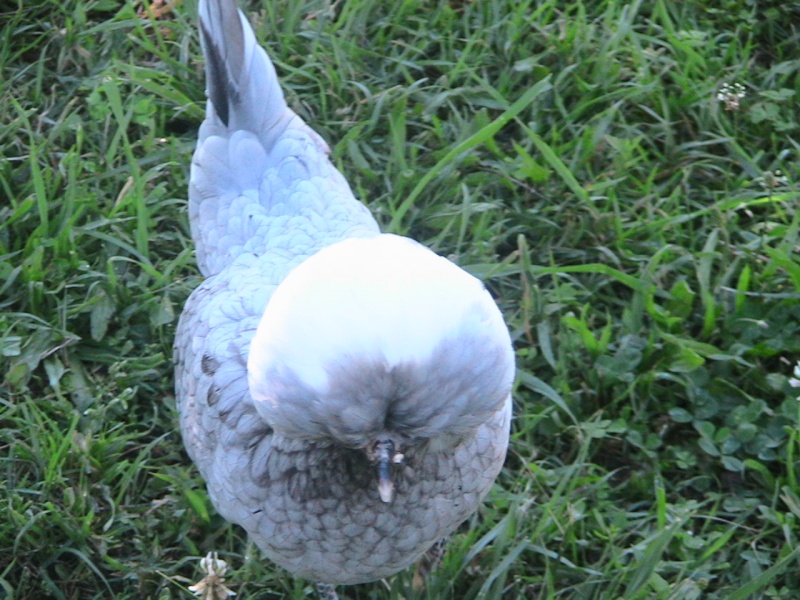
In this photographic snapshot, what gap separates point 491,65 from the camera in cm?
454

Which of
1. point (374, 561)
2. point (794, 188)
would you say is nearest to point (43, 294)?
point (374, 561)

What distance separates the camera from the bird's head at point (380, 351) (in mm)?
2156

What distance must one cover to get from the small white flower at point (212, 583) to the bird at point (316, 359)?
272mm

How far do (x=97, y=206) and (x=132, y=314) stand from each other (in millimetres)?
506

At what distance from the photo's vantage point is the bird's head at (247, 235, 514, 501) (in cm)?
216

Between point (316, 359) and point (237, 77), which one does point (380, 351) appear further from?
point (237, 77)

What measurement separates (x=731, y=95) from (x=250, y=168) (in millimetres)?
2019

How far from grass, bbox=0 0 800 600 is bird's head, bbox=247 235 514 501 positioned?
1.12 metres

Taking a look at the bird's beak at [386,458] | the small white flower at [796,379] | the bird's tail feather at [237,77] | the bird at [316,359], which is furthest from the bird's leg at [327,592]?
the small white flower at [796,379]

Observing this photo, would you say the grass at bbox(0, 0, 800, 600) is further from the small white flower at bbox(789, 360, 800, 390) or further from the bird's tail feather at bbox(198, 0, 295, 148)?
the bird's tail feather at bbox(198, 0, 295, 148)

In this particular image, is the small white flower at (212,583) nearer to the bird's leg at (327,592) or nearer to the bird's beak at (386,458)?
the bird's leg at (327,592)

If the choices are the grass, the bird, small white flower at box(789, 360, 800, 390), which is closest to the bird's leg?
the grass

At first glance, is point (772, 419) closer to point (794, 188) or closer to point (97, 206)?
point (794, 188)

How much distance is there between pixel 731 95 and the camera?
14.2 ft
